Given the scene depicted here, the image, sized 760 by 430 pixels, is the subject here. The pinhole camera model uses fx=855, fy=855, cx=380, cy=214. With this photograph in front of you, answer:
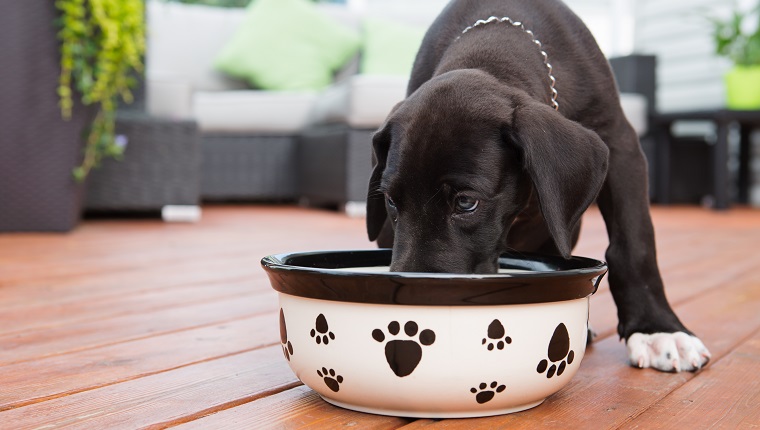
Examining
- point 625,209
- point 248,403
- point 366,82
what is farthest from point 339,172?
point 248,403

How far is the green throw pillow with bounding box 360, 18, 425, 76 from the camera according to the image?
18.9 ft

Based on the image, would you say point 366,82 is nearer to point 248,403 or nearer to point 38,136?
point 38,136

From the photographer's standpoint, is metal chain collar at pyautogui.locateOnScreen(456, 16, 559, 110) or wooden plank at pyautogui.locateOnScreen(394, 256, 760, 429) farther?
metal chain collar at pyautogui.locateOnScreen(456, 16, 559, 110)

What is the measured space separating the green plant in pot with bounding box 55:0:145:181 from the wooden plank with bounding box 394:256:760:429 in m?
2.46

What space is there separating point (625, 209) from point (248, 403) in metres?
0.77

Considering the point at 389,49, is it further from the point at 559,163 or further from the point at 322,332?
the point at 322,332

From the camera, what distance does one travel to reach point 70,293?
2.07 meters

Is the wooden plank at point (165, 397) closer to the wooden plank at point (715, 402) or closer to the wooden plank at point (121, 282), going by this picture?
the wooden plank at point (715, 402)

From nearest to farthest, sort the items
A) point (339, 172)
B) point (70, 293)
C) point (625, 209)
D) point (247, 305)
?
1. point (625, 209)
2. point (247, 305)
3. point (70, 293)
4. point (339, 172)

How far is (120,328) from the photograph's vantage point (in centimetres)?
165

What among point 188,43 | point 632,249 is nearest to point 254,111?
point 188,43

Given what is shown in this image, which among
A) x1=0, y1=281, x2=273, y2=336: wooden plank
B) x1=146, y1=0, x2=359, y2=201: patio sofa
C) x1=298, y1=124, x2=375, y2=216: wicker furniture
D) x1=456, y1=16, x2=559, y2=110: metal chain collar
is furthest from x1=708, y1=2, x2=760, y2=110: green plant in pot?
x1=456, y1=16, x2=559, y2=110: metal chain collar

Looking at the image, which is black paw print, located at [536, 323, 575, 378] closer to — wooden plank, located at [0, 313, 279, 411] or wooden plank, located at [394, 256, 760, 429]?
wooden plank, located at [394, 256, 760, 429]

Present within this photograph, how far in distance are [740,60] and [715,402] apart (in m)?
5.25
